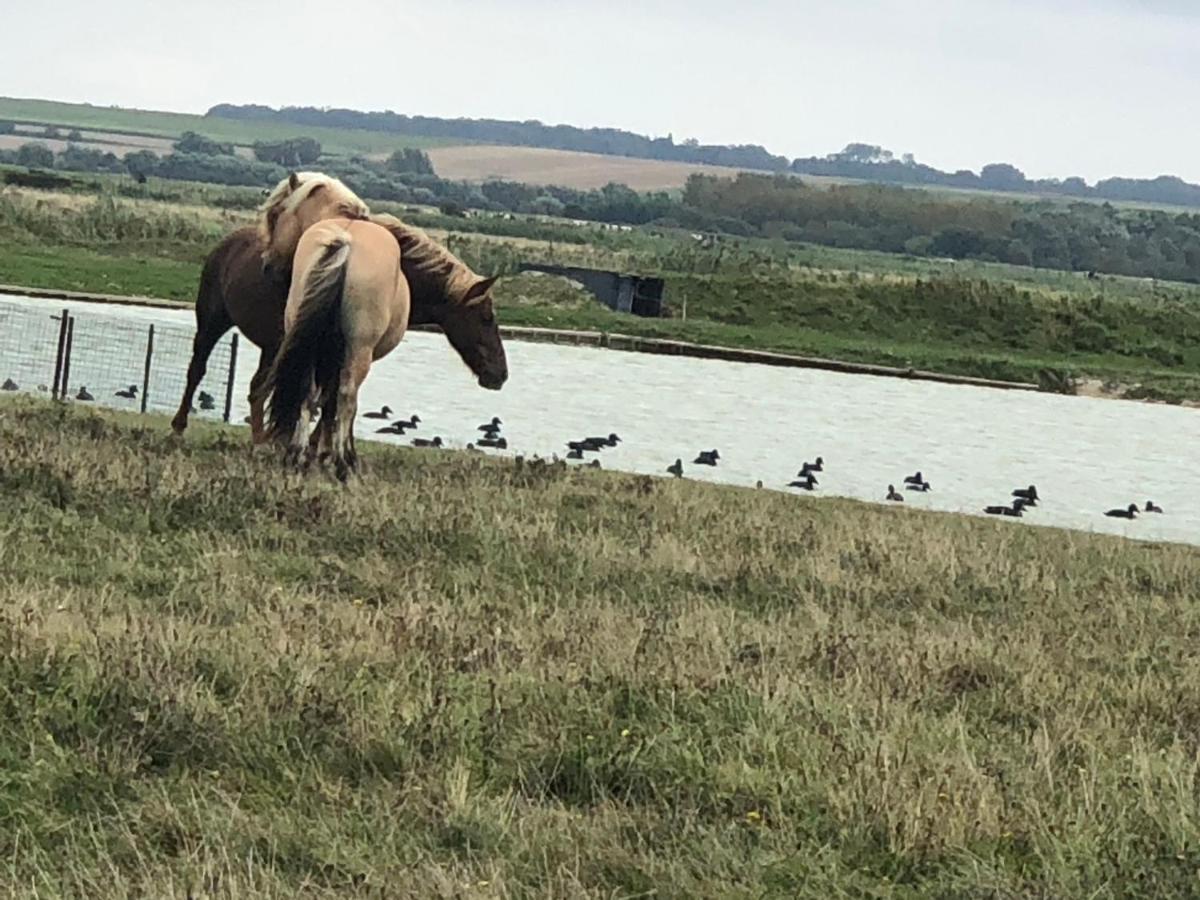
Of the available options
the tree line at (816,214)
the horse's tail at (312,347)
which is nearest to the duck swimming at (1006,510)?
the horse's tail at (312,347)

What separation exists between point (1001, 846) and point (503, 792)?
1.33 metres

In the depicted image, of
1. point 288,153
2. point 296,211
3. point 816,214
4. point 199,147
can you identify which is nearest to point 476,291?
point 296,211

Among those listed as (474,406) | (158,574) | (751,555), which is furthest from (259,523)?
(474,406)

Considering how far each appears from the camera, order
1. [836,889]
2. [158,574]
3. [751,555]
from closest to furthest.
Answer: [836,889] → [158,574] → [751,555]

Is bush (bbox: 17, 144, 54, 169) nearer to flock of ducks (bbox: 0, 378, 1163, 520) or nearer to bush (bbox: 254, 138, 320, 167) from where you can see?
bush (bbox: 254, 138, 320, 167)

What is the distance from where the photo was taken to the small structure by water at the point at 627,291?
45.4 meters

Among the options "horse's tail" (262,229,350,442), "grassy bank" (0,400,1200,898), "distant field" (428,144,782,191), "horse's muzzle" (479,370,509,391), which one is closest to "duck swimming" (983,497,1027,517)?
"horse's muzzle" (479,370,509,391)

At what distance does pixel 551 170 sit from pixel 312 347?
13967 cm

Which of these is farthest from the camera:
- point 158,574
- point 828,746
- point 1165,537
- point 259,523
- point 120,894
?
point 1165,537

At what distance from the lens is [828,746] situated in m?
5.71

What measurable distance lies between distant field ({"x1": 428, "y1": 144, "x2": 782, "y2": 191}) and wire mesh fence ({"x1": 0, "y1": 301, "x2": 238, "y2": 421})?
4530 inches

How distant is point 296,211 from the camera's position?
13.7 m

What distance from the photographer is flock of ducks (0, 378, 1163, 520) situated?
63.8 feet

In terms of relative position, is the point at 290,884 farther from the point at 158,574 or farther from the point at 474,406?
the point at 474,406
